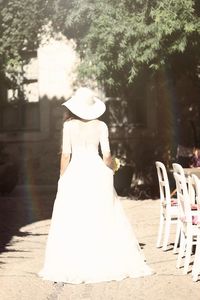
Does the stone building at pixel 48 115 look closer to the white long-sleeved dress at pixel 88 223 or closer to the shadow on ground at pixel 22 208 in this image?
the shadow on ground at pixel 22 208

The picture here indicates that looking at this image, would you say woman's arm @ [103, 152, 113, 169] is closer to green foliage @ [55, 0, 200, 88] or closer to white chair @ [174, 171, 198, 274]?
white chair @ [174, 171, 198, 274]

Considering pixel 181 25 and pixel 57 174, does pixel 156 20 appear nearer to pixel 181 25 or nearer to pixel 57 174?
pixel 181 25

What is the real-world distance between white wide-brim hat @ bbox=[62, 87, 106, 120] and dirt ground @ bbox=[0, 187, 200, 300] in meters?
1.67

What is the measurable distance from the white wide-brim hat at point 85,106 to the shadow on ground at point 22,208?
99.8 inches

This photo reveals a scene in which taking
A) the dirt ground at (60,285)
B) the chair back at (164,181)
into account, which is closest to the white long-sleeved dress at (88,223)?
the dirt ground at (60,285)

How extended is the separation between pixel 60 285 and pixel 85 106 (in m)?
1.78

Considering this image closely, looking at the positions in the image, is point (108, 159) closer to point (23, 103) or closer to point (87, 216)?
point (87, 216)

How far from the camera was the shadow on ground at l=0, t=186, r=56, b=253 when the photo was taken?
9028 millimetres

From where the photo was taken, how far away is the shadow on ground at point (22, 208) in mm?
9028

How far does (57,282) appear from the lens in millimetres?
5566

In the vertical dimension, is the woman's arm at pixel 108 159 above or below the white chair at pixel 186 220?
above

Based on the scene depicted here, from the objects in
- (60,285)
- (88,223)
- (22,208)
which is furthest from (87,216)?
(22,208)

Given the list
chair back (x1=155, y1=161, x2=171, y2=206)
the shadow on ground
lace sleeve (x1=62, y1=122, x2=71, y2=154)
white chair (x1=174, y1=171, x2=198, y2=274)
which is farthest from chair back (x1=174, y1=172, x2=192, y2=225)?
the shadow on ground

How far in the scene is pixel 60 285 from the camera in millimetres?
5484
